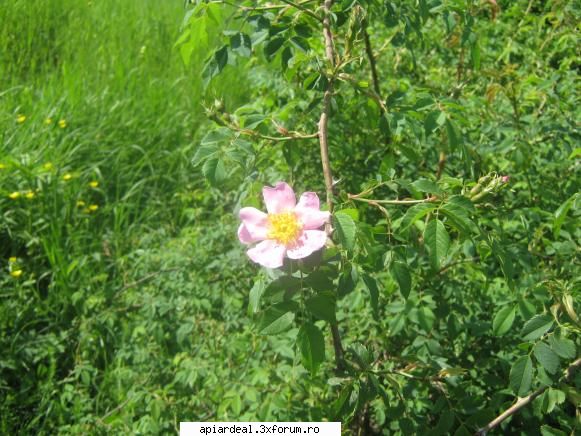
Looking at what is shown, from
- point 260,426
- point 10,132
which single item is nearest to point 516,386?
point 260,426

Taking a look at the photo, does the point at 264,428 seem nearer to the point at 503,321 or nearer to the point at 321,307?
the point at 321,307

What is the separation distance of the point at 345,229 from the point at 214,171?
1.03 ft

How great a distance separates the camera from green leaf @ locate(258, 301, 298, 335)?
0.96 m

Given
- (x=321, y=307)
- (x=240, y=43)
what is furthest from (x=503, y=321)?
(x=240, y=43)

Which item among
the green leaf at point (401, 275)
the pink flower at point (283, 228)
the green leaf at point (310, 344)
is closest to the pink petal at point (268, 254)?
the pink flower at point (283, 228)

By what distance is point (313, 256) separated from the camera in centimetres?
97

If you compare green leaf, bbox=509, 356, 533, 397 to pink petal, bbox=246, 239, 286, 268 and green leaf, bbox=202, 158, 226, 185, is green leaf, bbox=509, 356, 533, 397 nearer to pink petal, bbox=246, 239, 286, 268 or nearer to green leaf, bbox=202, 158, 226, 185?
pink petal, bbox=246, 239, 286, 268

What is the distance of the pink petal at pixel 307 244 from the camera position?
925 millimetres

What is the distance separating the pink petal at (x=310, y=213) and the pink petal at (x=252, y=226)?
0.21 ft

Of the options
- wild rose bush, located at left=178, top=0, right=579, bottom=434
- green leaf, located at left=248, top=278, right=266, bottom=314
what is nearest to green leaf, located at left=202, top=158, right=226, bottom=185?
wild rose bush, located at left=178, top=0, right=579, bottom=434

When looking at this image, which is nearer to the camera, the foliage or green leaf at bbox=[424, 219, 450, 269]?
green leaf at bbox=[424, 219, 450, 269]

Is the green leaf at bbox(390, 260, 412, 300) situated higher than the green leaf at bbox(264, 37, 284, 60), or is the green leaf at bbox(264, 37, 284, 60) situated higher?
the green leaf at bbox(264, 37, 284, 60)

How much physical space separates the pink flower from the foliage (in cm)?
4

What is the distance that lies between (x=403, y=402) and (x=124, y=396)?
108cm
